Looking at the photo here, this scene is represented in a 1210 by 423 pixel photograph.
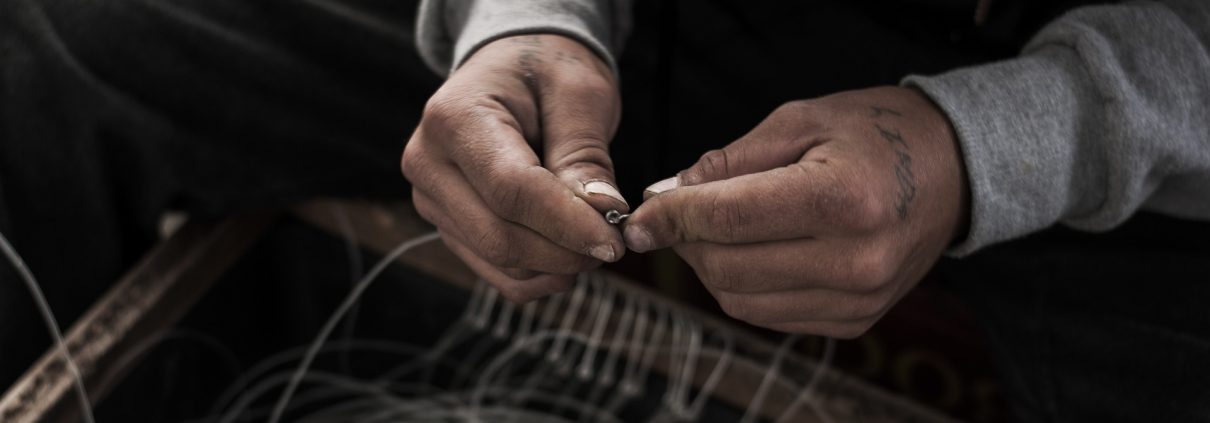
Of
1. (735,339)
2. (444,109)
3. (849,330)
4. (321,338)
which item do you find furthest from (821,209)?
(321,338)

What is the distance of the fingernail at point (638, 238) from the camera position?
0.50 m

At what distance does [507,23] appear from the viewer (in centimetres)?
64

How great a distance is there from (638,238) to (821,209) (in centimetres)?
10

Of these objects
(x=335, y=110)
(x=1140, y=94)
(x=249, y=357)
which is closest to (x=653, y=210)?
(x=1140, y=94)

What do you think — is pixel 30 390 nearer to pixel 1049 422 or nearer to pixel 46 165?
pixel 46 165

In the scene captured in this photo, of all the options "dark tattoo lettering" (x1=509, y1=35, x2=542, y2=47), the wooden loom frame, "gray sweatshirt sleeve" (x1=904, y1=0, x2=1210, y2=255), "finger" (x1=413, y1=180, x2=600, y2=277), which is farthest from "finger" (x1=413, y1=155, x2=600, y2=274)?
the wooden loom frame

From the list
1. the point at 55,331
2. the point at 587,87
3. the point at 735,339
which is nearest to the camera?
the point at 587,87

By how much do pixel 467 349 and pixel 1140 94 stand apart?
66 cm

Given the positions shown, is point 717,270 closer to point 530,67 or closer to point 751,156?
point 751,156

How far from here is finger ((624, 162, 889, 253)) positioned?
0.49 metres

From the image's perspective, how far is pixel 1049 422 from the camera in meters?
0.72

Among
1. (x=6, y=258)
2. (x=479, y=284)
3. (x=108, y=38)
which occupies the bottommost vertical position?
(x=479, y=284)

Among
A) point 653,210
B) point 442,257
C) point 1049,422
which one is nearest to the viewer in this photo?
point 653,210

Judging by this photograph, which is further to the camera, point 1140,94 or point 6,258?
point 6,258
